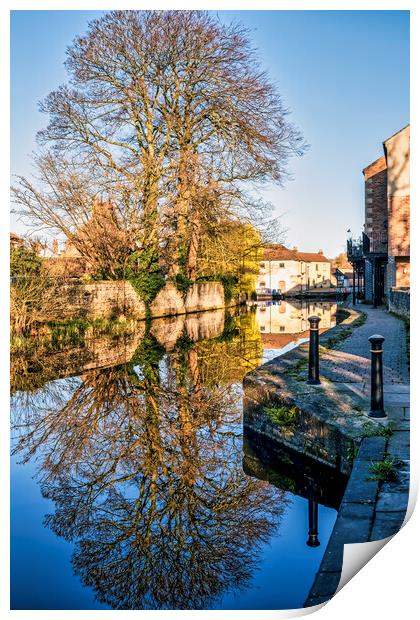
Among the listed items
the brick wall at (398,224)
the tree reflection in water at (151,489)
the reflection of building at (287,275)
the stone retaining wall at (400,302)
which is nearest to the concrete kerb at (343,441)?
the tree reflection in water at (151,489)

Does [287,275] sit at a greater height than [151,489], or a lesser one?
greater

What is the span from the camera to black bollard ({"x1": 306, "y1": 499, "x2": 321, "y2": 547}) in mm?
3564

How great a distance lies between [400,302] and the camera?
58.0 feet

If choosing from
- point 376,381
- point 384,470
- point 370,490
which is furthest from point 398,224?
point 370,490

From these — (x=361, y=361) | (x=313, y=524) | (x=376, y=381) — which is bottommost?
(x=313, y=524)

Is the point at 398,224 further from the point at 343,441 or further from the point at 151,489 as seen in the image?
the point at 151,489

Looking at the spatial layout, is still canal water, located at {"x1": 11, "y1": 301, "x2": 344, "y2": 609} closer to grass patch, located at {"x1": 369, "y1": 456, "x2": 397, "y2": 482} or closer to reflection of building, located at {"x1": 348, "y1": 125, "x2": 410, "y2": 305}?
grass patch, located at {"x1": 369, "y1": 456, "x2": 397, "y2": 482}

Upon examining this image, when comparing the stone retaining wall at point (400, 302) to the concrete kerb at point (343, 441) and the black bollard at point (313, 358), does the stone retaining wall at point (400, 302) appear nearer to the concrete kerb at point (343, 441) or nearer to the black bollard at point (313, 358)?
the concrete kerb at point (343, 441)

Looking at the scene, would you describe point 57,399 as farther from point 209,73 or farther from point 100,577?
point 209,73

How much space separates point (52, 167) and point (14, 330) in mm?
6323

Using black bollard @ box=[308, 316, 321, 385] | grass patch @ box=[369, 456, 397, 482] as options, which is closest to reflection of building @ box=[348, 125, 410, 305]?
black bollard @ box=[308, 316, 321, 385]

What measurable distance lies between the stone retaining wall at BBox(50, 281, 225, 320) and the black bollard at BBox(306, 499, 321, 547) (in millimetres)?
10629

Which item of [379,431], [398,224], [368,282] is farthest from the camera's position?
[368,282]

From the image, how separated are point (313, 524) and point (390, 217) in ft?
59.7
